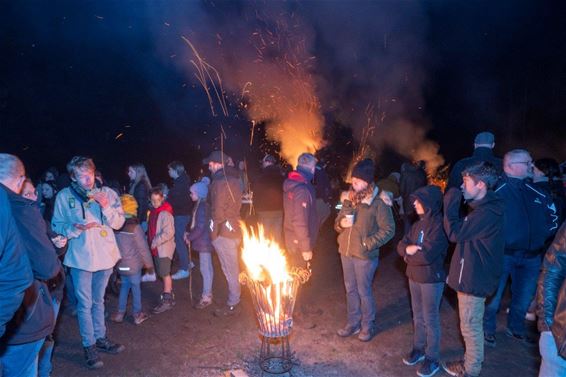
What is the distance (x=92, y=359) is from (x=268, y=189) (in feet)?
10.6

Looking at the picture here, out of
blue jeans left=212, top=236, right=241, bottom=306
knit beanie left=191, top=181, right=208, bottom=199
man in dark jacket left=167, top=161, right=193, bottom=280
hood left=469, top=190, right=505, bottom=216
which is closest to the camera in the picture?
hood left=469, top=190, right=505, bottom=216

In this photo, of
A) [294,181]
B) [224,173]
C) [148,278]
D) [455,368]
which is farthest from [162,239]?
[455,368]

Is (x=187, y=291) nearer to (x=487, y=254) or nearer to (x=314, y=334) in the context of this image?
(x=314, y=334)

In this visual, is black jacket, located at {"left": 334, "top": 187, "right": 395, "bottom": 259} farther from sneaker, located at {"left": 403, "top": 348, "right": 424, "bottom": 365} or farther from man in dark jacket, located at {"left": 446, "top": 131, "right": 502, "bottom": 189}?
man in dark jacket, located at {"left": 446, "top": 131, "right": 502, "bottom": 189}

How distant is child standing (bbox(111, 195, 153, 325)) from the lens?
559cm

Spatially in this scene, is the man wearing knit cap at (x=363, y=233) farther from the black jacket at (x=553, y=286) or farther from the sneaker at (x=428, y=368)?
the black jacket at (x=553, y=286)

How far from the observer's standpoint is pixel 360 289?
16.9ft

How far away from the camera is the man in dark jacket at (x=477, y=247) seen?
3.95 meters

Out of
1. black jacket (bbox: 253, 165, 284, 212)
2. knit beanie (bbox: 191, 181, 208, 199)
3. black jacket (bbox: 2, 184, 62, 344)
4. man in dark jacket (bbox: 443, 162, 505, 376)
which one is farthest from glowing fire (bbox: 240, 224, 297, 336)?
knit beanie (bbox: 191, 181, 208, 199)

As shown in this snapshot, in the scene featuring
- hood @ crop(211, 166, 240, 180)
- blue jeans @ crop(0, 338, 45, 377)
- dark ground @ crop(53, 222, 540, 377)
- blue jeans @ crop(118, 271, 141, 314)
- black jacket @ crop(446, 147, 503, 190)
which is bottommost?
dark ground @ crop(53, 222, 540, 377)

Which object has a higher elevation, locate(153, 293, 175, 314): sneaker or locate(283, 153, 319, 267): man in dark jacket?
locate(283, 153, 319, 267): man in dark jacket

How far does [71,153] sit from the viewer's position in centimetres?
1452

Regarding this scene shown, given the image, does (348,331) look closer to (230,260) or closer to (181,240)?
(230,260)

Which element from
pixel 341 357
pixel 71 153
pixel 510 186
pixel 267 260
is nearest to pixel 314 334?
pixel 341 357
